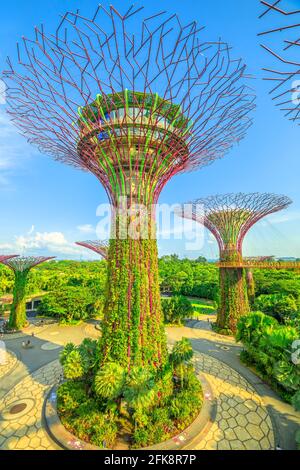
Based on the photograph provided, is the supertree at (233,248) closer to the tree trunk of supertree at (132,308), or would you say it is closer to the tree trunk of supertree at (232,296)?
the tree trunk of supertree at (232,296)

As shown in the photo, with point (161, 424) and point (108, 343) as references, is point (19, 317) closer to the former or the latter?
point (108, 343)

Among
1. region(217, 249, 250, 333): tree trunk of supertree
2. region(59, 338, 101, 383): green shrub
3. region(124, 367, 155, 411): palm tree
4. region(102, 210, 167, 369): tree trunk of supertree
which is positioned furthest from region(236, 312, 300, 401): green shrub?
region(59, 338, 101, 383): green shrub

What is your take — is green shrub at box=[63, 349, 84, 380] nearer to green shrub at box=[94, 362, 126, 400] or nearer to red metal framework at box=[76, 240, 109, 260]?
green shrub at box=[94, 362, 126, 400]

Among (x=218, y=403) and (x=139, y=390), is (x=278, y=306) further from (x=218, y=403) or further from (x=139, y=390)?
(x=139, y=390)

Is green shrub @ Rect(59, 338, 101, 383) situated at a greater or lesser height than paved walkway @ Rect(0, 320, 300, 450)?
greater

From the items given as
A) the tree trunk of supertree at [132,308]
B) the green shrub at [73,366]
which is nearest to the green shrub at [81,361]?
the green shrub at [73,366]

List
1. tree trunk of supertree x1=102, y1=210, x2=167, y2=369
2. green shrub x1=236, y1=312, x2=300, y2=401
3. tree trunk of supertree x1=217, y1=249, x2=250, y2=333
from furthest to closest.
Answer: tree trunk of supertree x1=217, y1=249, x2=250, y2=333 → green shrub x1=236, y1=312, x2=300, y2=401 → tree trunk of supertree x1=102, y1=210, x2=167, y2=369

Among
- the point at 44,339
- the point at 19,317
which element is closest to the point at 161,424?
the point at 44,339
